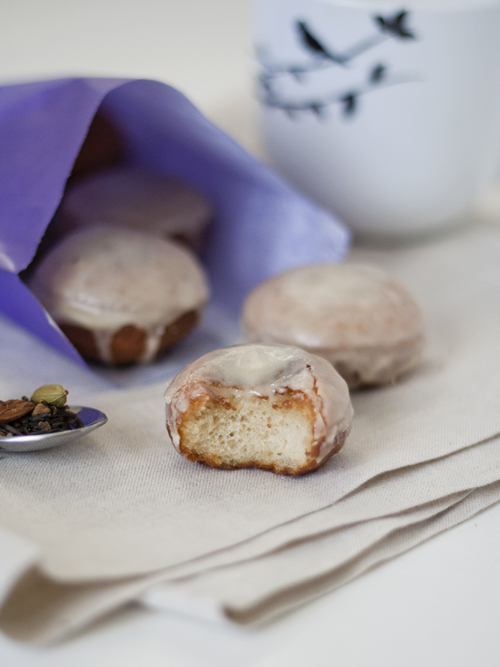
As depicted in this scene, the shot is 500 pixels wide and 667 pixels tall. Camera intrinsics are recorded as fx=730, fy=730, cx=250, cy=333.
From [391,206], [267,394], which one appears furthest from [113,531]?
[391,206]

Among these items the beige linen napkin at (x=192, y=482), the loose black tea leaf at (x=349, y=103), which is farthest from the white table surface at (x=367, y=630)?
the loose black tea leaf at (x=349, y=103)

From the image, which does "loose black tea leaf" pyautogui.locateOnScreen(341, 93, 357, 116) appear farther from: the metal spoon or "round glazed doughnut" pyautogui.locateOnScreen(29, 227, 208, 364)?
the metal spoon

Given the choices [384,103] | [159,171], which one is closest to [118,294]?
[159,171]

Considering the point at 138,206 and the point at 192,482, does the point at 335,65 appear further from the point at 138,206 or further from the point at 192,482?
the point at 192,482

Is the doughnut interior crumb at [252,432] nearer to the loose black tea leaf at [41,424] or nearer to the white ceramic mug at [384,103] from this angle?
the loose black tea leaf at [41,424]

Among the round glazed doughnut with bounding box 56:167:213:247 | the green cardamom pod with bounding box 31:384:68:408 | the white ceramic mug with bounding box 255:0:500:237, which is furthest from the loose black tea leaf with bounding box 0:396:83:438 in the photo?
the white ceramic mug with bounding box 255:0:500:237

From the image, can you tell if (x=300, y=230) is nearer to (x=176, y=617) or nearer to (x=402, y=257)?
(x=402, y=257)
